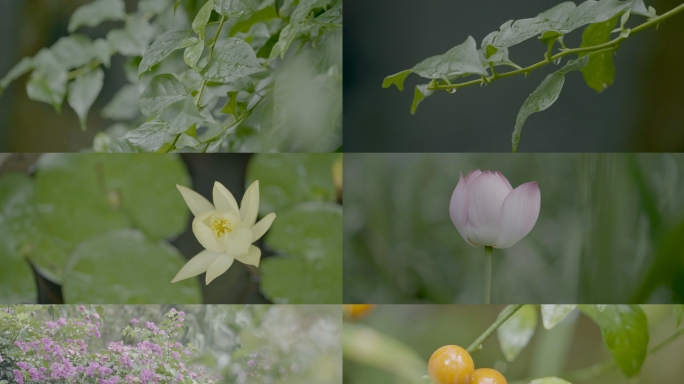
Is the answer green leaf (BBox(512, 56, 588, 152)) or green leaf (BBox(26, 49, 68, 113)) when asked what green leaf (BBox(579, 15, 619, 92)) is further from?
green leaf (BBox(26, 49, 68, 113))

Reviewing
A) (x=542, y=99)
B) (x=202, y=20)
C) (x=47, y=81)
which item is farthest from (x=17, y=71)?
(x=542, y=99)

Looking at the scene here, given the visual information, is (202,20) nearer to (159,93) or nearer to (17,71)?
(159,93)

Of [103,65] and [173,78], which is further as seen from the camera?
[103,65]

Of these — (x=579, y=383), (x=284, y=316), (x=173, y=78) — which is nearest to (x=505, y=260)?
(x=579, y=383)

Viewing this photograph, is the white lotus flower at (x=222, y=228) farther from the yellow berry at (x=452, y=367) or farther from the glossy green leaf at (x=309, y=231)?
the yellow berry at (x=452, y=367)

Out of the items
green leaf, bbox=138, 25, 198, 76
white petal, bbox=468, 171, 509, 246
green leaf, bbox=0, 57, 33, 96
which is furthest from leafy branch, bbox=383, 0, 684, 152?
green leaf, bbox=0, 57, 33, 96

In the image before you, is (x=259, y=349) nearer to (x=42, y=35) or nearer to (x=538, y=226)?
(x=538, y=226)

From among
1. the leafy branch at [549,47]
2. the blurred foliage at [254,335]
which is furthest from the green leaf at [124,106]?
the leafy branch at [549,47]
